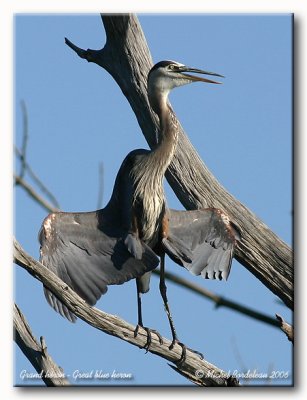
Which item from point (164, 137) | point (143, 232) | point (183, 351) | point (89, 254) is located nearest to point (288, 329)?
point (183, 351)

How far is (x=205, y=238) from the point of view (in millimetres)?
3111

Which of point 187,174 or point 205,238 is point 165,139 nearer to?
point 187,174

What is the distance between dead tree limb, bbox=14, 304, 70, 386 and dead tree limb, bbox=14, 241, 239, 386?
16cm

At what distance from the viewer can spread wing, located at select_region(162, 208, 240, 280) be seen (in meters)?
3.04

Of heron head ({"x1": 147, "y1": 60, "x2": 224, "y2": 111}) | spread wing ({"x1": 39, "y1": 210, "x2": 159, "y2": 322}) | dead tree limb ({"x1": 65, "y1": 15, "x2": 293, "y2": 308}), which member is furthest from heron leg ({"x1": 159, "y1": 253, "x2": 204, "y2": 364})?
heron head ({"x1": 147, "y1": 60, "x2": 224, "y2": 111})

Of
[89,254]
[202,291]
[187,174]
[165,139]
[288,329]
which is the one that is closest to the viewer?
[202,291]

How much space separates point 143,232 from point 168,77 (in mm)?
576

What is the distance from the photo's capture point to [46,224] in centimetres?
290

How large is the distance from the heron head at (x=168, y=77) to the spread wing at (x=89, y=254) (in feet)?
1.64

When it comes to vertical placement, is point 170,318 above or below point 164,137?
below

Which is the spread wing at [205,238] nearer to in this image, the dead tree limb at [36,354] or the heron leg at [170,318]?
the heron leg at [170,318]

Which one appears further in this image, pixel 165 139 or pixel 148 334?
pixel 165 139

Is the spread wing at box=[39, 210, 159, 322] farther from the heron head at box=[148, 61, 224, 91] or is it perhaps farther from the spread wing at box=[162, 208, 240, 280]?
the heron head at box=[148, 61, 224, 91]

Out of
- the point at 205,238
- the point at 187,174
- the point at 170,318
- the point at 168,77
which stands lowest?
the point at 170,318
